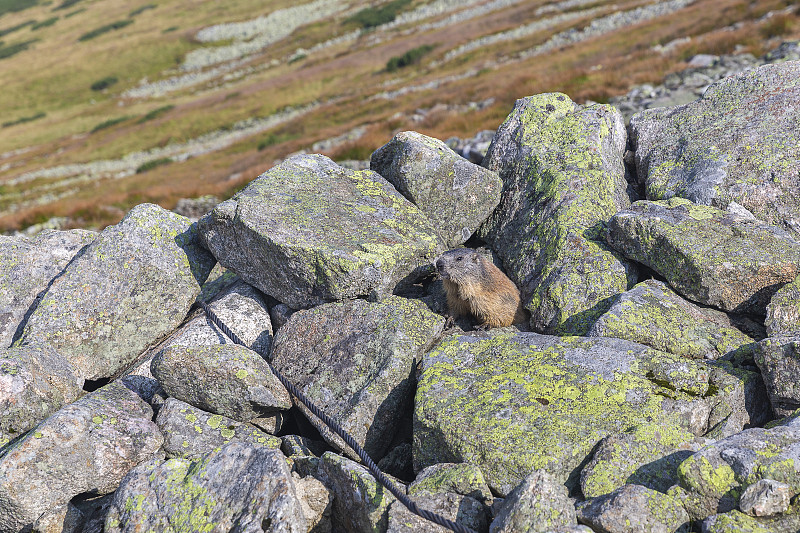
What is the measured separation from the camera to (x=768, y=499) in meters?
4.55

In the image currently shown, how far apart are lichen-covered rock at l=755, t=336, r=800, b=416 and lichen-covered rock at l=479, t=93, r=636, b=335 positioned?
6.87ft

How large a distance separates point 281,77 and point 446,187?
84.0 m

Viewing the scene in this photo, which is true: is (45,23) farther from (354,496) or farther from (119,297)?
(354,496)

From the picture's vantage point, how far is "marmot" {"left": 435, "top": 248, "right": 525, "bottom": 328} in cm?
826

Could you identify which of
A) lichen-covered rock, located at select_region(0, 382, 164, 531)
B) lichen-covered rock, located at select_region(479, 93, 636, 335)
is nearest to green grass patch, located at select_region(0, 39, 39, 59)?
lichen-covered rock, located at select_region(479, 93, 636, 335)

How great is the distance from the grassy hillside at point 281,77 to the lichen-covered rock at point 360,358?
24.8 metres

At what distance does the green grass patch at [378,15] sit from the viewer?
113500 millimetres

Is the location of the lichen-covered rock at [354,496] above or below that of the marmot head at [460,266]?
below

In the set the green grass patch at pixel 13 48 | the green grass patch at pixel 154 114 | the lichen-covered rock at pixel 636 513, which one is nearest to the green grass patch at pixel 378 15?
the green grass patch at pixel 154 114

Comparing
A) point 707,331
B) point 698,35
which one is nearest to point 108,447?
point 707,331

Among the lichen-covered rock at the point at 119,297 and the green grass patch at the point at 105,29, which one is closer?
the lichen-covered rock at the point at 119,297

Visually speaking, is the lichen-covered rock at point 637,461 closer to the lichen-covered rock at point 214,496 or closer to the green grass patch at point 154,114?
the lichen-covered rock at point 214,496

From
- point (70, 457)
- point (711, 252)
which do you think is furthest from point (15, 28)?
point (711, 252)

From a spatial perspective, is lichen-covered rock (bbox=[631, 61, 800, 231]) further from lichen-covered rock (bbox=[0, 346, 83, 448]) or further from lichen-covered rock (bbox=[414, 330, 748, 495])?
lichen-covered rock (bbox=[0, 346, 83, 448])
